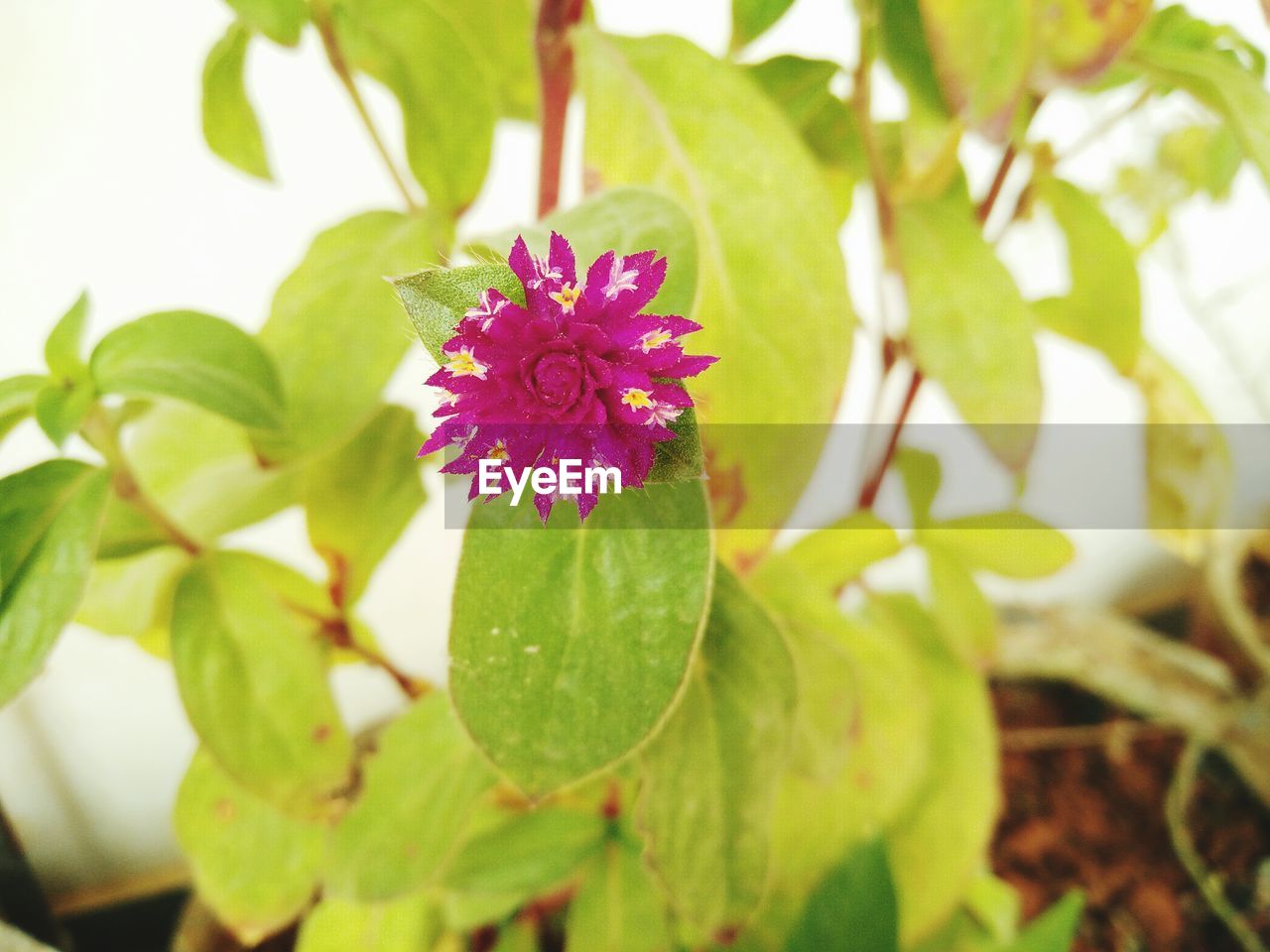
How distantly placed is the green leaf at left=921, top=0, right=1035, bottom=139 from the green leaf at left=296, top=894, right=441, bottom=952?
48 cm

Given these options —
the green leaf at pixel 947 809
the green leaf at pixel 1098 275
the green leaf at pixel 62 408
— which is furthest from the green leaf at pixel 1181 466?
the green leaf at pixel 62 408

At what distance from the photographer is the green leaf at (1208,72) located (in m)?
0.31

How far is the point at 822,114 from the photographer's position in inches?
16.8

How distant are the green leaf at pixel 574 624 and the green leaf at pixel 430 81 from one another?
0.63ft

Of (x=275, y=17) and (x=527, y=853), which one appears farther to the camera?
(x=527, y=853)

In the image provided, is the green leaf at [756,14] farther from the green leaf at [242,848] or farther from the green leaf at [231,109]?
the green leaf at [242,848]

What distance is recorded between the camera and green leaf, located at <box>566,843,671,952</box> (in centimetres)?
43

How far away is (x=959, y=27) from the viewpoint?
287 millimetres

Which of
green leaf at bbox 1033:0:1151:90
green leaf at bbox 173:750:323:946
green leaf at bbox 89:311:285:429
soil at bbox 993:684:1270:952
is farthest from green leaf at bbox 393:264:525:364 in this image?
soil at bbox 993:684:1270:952

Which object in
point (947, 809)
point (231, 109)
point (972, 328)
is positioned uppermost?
point (231, 109)

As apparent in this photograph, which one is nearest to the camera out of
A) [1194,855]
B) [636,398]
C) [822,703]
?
[636,398]

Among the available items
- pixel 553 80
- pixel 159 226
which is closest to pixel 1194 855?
pixel 553 80

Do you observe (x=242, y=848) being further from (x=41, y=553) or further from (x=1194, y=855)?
(x=1194, y=855)

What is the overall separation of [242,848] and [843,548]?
1.10 feet
